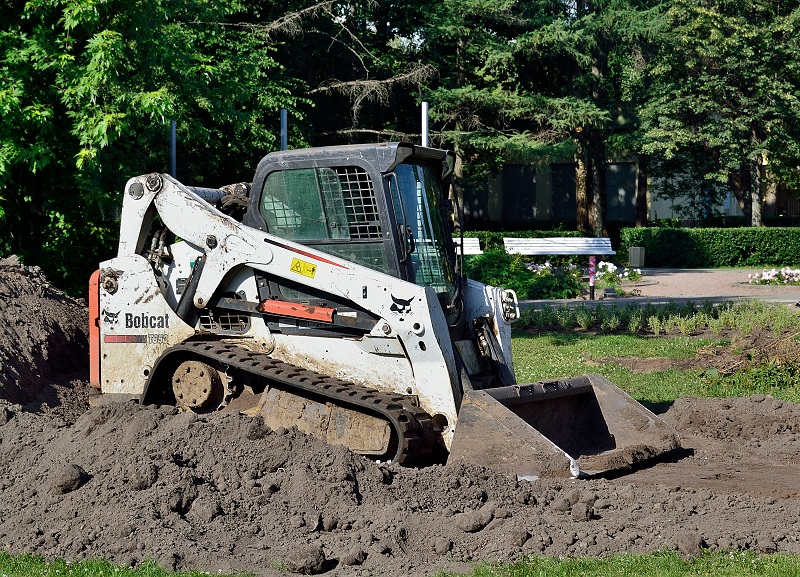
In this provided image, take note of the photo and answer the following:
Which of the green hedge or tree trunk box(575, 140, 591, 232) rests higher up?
tree trunk box(575, 140, 591, 232)

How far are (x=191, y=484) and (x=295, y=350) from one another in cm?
187

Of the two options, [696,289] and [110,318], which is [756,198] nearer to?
[696,289]

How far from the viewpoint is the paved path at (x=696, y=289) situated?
21.6 m

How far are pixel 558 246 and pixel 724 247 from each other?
777cm

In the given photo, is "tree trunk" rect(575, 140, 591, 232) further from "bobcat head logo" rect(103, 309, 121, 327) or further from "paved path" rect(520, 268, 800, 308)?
"bobcat head logo" rect(103, 309, 121, 327)

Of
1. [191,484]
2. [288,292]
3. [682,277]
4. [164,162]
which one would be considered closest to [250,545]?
[191,484]

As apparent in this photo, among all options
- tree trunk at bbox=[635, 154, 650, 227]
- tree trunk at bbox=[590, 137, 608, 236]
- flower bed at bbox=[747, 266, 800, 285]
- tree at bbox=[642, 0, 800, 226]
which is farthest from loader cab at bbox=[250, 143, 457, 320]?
tree trunk at bbox=[635, 154, 650, 227]

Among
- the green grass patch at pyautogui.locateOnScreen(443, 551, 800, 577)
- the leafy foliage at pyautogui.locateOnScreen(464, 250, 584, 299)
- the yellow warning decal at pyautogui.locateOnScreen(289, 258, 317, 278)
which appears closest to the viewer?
the green grass patch at pyautogui.locateOnScreen(443, 551, 800, 577)

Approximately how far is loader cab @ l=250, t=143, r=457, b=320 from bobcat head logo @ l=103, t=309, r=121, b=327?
1.54 meters

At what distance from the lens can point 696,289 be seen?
25125 millimetres

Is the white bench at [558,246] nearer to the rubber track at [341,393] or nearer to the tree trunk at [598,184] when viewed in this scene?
the tree trunk at [598,184]

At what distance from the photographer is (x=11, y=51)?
12.3m

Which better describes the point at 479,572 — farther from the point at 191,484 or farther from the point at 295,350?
the point at 295,350

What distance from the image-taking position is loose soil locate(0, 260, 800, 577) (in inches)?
244
